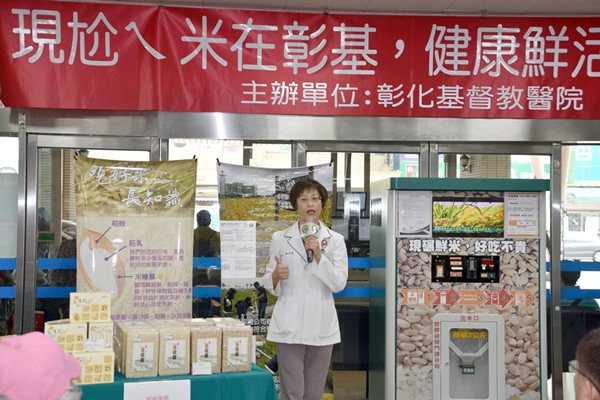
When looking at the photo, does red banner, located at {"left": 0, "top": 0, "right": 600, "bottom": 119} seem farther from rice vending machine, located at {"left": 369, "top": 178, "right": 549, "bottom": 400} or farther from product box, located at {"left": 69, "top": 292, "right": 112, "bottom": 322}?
product box, located at {"left": 69, "top": 292, "right": 112, "bottom": 322}

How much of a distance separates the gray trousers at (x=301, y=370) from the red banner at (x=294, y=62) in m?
2.08

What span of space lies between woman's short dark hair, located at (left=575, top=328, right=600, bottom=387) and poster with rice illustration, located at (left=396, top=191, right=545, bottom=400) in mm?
2544

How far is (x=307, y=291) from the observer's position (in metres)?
3.56

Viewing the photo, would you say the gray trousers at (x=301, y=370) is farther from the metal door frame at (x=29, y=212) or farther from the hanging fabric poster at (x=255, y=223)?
the metal door frame at (x=29, y=212)

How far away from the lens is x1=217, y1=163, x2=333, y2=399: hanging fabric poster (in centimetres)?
443

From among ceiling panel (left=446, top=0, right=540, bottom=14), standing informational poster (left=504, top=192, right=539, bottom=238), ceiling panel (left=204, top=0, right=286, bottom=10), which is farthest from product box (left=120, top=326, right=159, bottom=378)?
ceiling panel (left=446, top=0, right=540, bottom=14)

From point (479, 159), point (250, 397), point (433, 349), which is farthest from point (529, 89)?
point (250, 397)

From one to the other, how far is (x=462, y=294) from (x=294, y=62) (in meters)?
2.37

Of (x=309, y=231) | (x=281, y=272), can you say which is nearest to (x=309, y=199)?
(x=309, y=231)

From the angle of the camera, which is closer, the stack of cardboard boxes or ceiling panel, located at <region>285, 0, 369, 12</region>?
the stack of cardboard boxes

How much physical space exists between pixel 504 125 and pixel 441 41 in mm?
941

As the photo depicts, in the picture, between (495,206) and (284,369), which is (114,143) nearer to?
(284,369)

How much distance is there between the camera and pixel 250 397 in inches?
109

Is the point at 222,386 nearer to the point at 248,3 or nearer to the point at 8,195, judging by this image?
the point at 8,195
